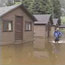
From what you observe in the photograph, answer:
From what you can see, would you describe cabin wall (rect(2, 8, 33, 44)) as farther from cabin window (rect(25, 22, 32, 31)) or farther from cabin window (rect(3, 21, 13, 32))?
cabin window (rect(25, 22, 32, 31))

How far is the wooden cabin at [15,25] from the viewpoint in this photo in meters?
21.0

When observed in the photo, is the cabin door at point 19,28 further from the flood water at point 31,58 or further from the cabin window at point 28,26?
the flood water at point 31,58

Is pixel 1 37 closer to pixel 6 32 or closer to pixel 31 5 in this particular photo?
pixel 6 32

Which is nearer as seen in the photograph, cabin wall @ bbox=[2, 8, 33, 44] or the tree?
cabin wall @ bbox=[2, 8, 33, 44]

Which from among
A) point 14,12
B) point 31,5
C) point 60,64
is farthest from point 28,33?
point 31,5

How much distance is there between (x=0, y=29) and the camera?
20562mm

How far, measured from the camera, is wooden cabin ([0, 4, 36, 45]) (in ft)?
68.8

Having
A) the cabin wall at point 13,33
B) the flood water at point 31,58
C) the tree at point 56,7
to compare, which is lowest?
the flood water at point 31,58

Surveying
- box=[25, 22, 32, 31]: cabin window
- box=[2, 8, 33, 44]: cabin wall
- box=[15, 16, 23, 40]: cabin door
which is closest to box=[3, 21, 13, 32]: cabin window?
box=[2, 8, 33, 44]: cabin wall

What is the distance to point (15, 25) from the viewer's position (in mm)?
23125

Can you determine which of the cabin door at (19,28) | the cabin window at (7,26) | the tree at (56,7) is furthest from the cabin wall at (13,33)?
the tree at (56,7)

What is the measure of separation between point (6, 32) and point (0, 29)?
3.27 ft

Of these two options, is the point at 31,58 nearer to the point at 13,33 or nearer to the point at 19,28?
the point at 13,33

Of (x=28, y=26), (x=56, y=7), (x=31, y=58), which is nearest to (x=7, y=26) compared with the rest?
(x=28, y=26)
